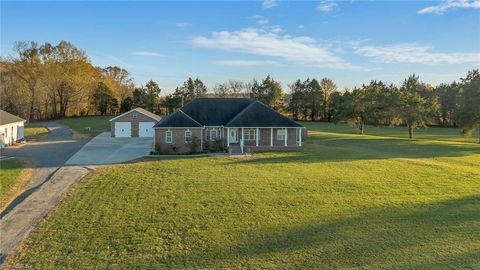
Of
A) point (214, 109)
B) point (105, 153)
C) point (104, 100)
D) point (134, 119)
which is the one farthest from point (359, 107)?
point (104, 100)

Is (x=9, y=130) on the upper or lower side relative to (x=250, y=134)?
upper

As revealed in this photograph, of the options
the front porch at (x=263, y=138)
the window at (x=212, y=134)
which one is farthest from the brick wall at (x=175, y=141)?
the front porch at (x=263, y=138)

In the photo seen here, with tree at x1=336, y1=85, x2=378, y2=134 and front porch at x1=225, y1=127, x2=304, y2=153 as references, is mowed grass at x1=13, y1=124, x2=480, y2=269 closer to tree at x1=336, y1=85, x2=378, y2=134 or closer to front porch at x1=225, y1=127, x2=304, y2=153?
front porch at x1=225, y1=127, x2=304, y2=153

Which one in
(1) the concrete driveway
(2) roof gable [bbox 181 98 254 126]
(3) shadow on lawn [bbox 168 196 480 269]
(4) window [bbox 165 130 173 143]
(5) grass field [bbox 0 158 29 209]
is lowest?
(3) shadow on lawn [bbox 168 196 480 269]

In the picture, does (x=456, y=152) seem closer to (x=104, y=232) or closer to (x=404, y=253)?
(x=404, y=253)

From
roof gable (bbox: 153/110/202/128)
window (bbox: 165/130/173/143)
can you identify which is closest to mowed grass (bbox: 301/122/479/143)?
roof gable (bbox: 153/110/202/128)

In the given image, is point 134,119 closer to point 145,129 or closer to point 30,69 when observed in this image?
point 145,129
